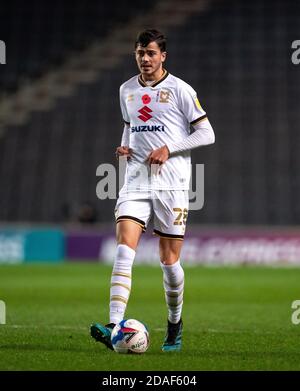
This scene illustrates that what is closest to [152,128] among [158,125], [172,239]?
[158,125]

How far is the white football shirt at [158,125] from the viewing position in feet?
21.9

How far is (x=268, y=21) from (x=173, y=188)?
67.2ft

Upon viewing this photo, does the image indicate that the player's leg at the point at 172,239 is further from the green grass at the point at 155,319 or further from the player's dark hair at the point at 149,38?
the player's dark hair at the point at 149,38

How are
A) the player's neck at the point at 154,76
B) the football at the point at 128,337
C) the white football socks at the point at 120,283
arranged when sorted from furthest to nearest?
the player's neck at the point at 154,76 → the white football socks at the point at 120,283 → the football at the point at 128,337

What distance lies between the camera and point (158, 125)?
667 centimetres

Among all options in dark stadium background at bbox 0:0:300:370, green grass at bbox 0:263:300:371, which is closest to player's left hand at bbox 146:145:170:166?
green grass at bbox 0:263:300:371

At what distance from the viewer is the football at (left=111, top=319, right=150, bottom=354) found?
6176 millimetres

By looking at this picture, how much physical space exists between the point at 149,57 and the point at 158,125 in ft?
1.56

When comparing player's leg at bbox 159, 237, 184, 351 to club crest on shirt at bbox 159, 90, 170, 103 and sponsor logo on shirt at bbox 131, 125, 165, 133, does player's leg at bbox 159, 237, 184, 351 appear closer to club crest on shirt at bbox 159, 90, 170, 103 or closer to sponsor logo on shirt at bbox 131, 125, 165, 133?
sponsor logo on shirt at bbox 131, 125, 165, 133

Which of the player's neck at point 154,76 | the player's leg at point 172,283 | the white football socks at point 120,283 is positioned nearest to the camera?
the white football socks at point 120,283

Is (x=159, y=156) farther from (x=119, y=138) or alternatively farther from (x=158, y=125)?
(x=119, y=138)

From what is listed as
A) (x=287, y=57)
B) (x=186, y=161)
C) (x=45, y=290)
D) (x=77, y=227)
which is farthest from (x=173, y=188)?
(x=287, y=57)

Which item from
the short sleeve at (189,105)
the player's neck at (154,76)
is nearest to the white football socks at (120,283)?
the short sleeve at (189,105)
